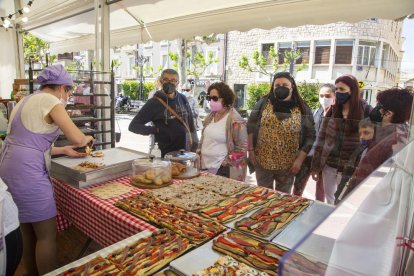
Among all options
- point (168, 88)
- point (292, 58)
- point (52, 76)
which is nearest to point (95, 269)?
point (52, 76)

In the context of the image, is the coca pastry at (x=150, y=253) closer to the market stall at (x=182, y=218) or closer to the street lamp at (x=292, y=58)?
the market stall at (x=182, y=218)

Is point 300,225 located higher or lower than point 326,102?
lower

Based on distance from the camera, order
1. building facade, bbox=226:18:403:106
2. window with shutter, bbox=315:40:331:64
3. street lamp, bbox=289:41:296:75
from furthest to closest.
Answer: window with shutter, bbox=315:40:331:64 < building facade, bbox=226:18:403:106 < street lamp, bbox=289:41:296:75

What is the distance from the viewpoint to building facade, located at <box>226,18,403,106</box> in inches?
741

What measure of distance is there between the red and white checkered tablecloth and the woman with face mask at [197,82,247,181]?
87 centimetres

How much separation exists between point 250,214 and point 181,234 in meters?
0.44

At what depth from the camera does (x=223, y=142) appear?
2.72 meters

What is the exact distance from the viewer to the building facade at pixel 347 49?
18828 millimetres

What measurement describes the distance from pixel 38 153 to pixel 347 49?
21.1 metres

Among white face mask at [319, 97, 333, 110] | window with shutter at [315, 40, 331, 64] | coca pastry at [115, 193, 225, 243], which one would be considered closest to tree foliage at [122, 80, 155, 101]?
window with shutter at [315, 40, 331, 64]

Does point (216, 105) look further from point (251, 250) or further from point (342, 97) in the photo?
point (251, 250)

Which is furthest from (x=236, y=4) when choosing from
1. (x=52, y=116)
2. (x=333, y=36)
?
(x=333, y=36)

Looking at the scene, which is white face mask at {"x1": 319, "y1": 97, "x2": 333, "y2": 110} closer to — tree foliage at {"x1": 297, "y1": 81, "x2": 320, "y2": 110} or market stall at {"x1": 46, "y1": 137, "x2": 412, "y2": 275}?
market stall at {"x1": 46, "y1": 137, "x2": 412, "y2": 275}

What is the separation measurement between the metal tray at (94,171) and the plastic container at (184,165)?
0.28 meters
